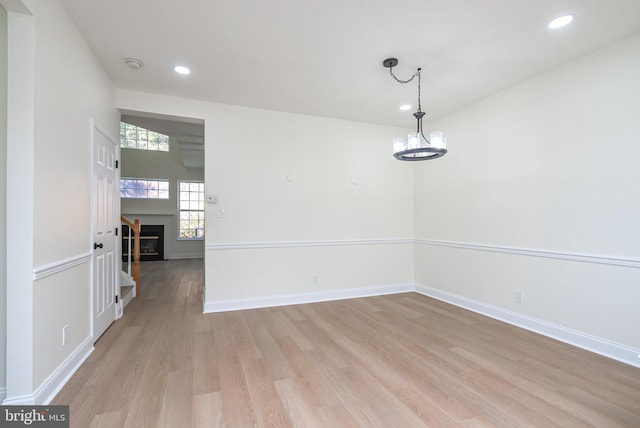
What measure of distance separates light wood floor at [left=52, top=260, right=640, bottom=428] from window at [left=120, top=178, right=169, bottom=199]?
232 inches

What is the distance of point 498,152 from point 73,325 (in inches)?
178

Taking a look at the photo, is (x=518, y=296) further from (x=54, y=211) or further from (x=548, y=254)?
(x=54, y=211)

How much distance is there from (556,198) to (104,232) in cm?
461

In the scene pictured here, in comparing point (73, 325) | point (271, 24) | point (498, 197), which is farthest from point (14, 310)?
point (498, 197)

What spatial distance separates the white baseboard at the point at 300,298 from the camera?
3.72 metres

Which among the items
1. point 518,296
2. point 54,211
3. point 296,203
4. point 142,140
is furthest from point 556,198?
point 142,140

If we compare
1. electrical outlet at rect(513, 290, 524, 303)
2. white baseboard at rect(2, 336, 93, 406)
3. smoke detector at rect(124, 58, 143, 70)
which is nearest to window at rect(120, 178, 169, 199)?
smoke detector at rect(124, 58, 143, 70)

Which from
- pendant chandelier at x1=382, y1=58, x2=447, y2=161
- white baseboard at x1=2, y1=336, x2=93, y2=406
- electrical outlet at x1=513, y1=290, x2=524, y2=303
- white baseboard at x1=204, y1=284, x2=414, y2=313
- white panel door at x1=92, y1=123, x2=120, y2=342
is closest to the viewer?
white baseboard at x1=2, y1=336, x2=93, y2=406

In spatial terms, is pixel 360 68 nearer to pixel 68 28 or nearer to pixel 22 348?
pixel 68 28

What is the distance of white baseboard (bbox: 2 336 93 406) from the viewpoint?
5.55 ft

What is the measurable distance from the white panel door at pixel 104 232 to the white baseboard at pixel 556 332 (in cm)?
418

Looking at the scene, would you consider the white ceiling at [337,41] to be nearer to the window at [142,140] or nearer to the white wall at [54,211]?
the white wall at [54,211]

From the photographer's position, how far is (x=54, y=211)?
1984 millimetres

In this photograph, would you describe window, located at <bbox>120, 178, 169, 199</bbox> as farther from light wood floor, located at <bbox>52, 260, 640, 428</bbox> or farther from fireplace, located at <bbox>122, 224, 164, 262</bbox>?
light wood floor, located at <bbox>52, 260, 640, 428</bbox>
